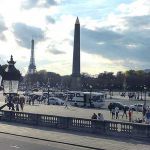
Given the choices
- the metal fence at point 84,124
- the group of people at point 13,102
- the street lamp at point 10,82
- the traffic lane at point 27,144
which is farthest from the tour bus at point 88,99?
the street lamp at point 10,82

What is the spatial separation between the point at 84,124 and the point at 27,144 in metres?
5.80

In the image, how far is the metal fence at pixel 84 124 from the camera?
2553 centimetres

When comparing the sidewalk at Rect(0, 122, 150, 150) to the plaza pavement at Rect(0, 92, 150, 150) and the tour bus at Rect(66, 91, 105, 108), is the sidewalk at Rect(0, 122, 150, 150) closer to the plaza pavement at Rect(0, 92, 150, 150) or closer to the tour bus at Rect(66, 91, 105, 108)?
the plaza pavement at Rect(0, 92, 150, 150)

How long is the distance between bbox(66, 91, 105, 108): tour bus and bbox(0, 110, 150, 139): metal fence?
40.8 m

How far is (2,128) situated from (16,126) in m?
1.47

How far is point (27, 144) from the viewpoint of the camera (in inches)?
957

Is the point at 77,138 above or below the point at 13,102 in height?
below

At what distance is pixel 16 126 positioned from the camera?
33062 mm

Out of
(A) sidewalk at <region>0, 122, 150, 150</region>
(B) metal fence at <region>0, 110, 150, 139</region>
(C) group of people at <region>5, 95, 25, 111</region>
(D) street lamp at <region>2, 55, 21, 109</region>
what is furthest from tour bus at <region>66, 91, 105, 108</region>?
(D) street lamp at <region>2, 55, 21, 109</region>

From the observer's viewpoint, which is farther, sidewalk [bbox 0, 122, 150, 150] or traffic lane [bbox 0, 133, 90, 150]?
sidewalk [bbox 0, 122, 150, 150]

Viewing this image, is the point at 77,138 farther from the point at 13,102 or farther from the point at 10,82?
the point at 13,102

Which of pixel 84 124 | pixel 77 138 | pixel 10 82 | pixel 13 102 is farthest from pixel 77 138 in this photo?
pixel 13 102

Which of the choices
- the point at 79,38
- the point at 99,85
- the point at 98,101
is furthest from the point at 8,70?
the point at 99,85

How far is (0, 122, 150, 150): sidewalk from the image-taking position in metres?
23.3
